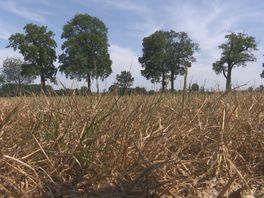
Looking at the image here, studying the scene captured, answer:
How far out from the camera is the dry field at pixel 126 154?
2.58 metres

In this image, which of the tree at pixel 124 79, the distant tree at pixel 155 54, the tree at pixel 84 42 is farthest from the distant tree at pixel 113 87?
the distant tree at pixel 155 54

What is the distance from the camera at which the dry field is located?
2.58 meters

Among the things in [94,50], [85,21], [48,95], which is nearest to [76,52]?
[94,50]

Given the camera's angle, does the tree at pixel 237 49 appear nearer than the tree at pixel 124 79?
No

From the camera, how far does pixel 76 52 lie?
57438 mm

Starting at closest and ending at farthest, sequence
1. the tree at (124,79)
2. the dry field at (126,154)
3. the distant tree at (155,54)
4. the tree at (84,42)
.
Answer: the dry field at (126,154), the tree at (124,79), the tree at (84,42), the distant tree at (155,54)

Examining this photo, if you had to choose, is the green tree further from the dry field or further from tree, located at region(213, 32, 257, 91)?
the dry field

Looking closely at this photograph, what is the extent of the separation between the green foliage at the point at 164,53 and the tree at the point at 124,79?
55272 mm

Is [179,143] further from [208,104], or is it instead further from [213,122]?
[208,104]

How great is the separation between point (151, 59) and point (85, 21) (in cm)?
1110

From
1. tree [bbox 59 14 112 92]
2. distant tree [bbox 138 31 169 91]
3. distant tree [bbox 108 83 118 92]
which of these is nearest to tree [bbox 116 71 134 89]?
distant tree [bbox 108 83 118 92]

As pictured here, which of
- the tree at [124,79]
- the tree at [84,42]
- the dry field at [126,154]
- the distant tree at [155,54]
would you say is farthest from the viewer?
the distant tree at [155,54]

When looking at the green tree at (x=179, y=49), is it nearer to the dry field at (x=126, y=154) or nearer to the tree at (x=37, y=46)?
the tree at (x=37, y=46)

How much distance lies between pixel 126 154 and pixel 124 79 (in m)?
1.07
